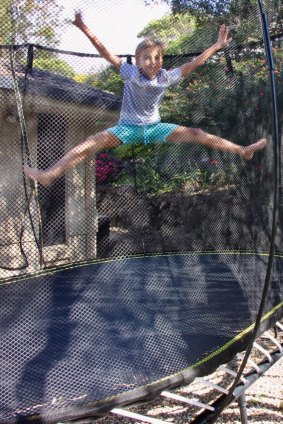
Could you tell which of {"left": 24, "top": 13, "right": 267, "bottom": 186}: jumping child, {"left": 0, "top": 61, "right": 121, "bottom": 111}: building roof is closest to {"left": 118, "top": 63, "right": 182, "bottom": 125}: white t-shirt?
{"left": 24, "top": 13, "right": 267, "bottom": 186}: jumping child

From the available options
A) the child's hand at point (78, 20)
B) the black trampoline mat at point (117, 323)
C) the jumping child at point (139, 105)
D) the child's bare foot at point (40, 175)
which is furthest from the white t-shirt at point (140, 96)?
the black trampoline mat at point (117, 323)

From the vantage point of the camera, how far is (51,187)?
1.79m

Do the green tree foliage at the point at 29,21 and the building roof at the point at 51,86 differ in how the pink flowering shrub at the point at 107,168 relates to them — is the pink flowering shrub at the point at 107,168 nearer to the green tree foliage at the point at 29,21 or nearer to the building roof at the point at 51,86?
the building roof at the point at 51,86

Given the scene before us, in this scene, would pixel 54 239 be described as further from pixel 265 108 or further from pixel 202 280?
pixel 265 108

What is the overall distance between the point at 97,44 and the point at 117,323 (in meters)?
1.12

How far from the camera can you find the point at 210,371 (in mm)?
1680

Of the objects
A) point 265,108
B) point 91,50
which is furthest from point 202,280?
point 91,50

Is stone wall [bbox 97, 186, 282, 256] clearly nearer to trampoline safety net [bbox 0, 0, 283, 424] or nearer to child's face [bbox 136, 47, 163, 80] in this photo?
trampoline safety net [bbox 0, 0, 283, 424]

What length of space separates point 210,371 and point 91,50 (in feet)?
3.80

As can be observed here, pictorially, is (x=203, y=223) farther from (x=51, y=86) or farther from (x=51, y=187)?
(x=51, y=86)

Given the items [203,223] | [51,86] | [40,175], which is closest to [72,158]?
[40,175]

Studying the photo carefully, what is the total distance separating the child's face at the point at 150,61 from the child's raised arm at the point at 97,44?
79mm

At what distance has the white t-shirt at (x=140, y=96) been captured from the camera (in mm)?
1691

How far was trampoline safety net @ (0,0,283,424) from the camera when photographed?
161 centimetres
